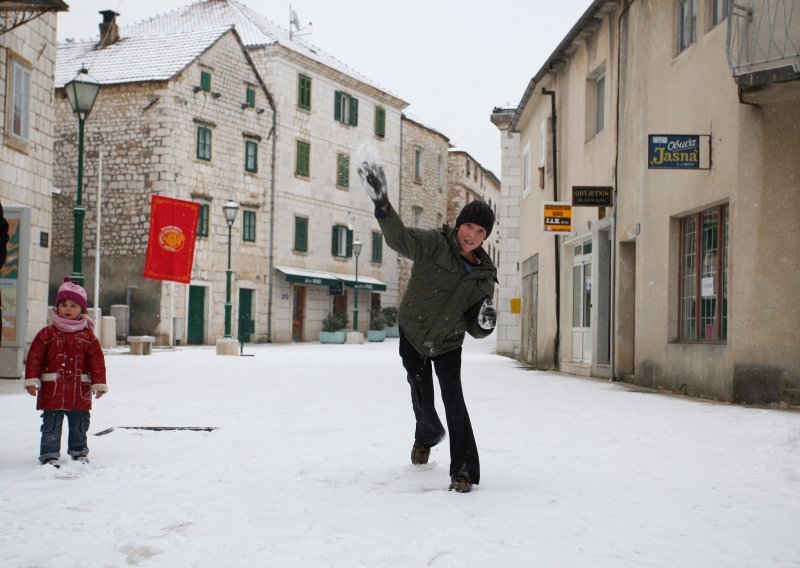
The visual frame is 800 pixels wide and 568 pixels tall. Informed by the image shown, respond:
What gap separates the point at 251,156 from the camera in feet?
114

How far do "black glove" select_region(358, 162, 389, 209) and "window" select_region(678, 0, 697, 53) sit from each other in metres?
8.87

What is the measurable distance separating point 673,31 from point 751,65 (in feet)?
10.2

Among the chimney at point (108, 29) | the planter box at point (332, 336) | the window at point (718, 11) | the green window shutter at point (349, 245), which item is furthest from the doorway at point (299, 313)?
the window at point (718, 11)

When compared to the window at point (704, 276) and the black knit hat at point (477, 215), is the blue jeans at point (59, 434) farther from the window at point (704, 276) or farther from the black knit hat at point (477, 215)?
the window at point (704, 276)

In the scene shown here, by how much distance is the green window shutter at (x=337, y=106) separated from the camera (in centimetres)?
3991

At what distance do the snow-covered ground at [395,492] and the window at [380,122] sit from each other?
33982 millimetres

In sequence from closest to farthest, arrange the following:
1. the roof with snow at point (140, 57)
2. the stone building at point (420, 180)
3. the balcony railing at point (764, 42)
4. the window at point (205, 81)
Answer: the balcony railing at point (764, 42) < the roof with snow at point (140, 57) < the window at point (205, 81) < the stone building at point (420, 180)

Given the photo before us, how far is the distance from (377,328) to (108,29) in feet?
53.5

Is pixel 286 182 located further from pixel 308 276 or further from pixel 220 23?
pixel 220 23

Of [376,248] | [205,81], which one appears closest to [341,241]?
[376,248]

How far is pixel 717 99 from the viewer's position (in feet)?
36.3

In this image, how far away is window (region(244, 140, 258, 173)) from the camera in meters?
34.7

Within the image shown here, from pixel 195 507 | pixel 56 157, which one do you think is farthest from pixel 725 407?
pixel 56 157

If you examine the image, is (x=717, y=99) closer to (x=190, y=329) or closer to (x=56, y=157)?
(x=190, y=329)
